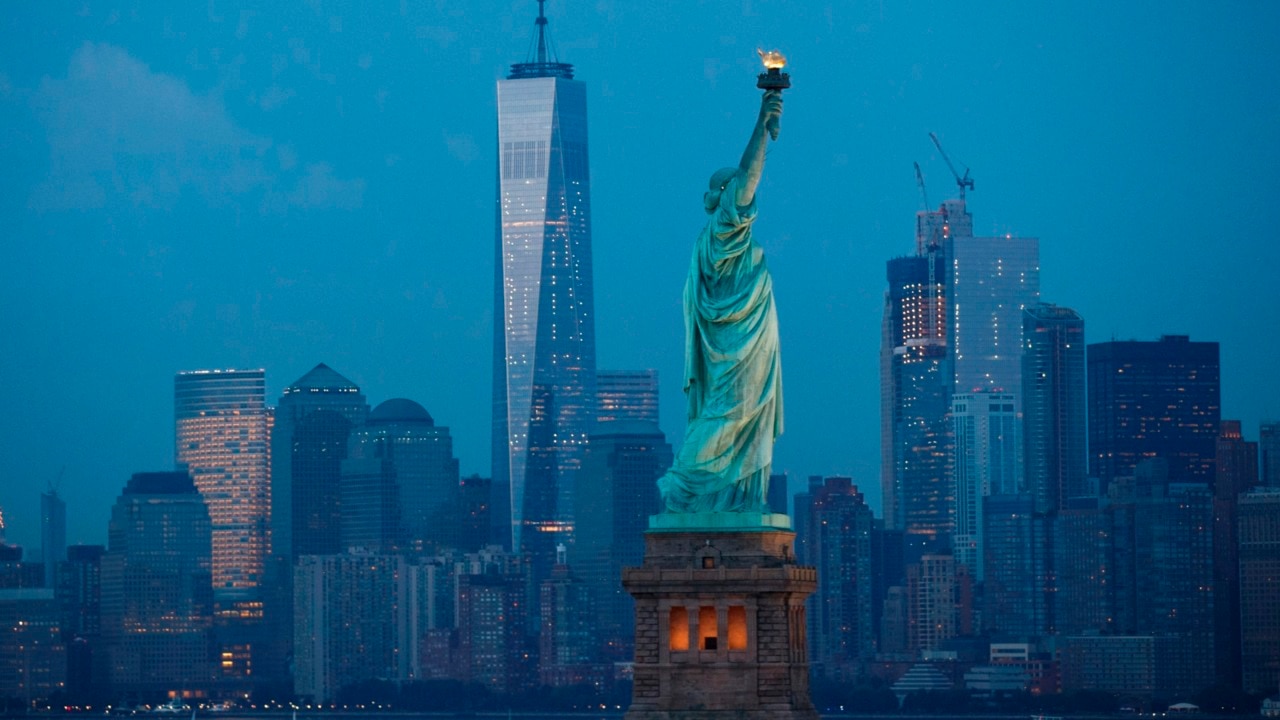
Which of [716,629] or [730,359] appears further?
[730,359]

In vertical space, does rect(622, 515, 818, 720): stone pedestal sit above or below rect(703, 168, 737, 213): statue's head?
below

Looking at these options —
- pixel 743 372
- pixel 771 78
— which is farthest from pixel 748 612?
pixel 771 78

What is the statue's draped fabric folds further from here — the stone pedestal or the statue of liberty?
the stone pedestal

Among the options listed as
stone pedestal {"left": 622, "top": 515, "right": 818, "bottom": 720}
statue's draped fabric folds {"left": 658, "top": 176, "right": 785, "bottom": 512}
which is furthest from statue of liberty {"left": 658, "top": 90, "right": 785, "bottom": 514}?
stone pedestal {"left": 622, "top": 515, "right": 818, "bottom": 720}

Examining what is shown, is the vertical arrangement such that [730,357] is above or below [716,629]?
above

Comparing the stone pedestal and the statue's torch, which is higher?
the statue's torch

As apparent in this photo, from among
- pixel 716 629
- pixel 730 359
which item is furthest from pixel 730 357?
pixel 716 629

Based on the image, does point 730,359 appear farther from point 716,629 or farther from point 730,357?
point 716,629

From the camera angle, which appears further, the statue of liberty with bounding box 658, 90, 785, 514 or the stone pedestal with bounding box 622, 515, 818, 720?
the statue of liberty with bounding box 658, 90, 785, 514
